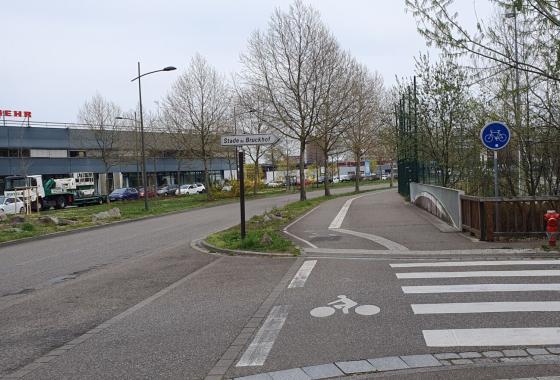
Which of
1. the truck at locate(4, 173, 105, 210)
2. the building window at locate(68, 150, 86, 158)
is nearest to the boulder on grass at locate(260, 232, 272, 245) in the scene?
the truck at locate(4, 173, 105, 210)

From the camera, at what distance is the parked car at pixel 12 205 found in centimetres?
3691

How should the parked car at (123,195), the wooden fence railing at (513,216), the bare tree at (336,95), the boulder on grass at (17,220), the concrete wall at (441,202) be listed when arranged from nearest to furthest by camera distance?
the wooden fence railing at (513,216)
the concrete wall at (441,202)
the boulder on grass at (17,220)
the bare tree at (336,95)
the parked car at (123,195)

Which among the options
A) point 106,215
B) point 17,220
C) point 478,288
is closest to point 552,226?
point 478,288

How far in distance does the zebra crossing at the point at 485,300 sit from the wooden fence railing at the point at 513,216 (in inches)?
100.0

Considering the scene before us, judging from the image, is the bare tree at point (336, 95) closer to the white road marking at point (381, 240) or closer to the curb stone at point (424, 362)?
the white road marking at point (381, 240)

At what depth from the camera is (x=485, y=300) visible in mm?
6957

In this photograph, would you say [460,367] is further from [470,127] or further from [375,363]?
[470,127]

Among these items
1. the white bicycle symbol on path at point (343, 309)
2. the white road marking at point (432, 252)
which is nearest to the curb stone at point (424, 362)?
the white bicycle symbol on path at point (343, 309)

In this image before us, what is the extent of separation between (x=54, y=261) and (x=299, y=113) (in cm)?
2331

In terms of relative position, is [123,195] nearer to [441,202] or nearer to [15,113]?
[15,113]

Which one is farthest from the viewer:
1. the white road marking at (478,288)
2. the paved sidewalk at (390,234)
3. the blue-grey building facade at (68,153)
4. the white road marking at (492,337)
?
the blue-grey building facade at (68,153)

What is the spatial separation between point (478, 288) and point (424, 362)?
326 centimetres

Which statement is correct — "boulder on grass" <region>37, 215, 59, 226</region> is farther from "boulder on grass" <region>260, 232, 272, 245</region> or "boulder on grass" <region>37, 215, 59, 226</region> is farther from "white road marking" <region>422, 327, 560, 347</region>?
"white road marking" <region>422, 327, 560, 347</region>

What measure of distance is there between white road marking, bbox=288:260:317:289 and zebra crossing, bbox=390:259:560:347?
156 centimetres
